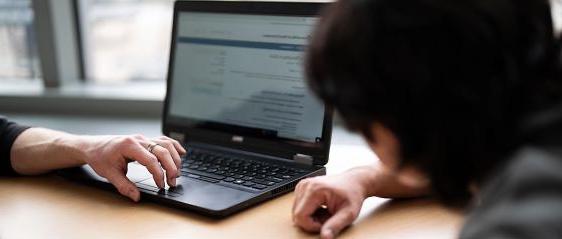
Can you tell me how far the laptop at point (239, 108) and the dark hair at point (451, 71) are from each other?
41cm

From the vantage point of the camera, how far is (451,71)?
52 centimetres

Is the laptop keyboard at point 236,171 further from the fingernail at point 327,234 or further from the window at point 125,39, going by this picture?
the window at point 125,39

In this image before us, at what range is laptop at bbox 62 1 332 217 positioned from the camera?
1.01 meters

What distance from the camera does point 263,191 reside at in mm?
956

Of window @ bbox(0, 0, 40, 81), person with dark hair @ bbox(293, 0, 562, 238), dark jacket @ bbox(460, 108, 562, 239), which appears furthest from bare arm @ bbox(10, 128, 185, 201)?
window @ bbox(0, 0, 40, 81)

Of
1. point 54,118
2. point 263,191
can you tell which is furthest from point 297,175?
point 54,118

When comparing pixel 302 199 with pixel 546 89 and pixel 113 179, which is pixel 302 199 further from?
pixel 546 89

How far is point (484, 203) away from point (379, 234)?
14.2 inches

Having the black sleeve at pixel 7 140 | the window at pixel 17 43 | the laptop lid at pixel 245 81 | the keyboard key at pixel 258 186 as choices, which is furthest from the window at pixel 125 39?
the keyboard key at pixel 258 186

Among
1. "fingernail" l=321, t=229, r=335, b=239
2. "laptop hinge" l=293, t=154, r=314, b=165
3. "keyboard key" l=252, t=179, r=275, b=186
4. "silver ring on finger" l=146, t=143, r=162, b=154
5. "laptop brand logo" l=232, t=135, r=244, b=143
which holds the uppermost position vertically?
"silver ring on finger" l=146, t=143, r=162, b=154

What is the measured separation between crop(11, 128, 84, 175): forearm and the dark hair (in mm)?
665

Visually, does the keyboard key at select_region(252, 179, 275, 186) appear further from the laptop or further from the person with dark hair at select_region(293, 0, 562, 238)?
the person with dark hair at select_region(293, 0, 562, 238)

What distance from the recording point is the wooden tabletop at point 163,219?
0.85m

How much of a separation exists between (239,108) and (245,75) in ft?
0.21
